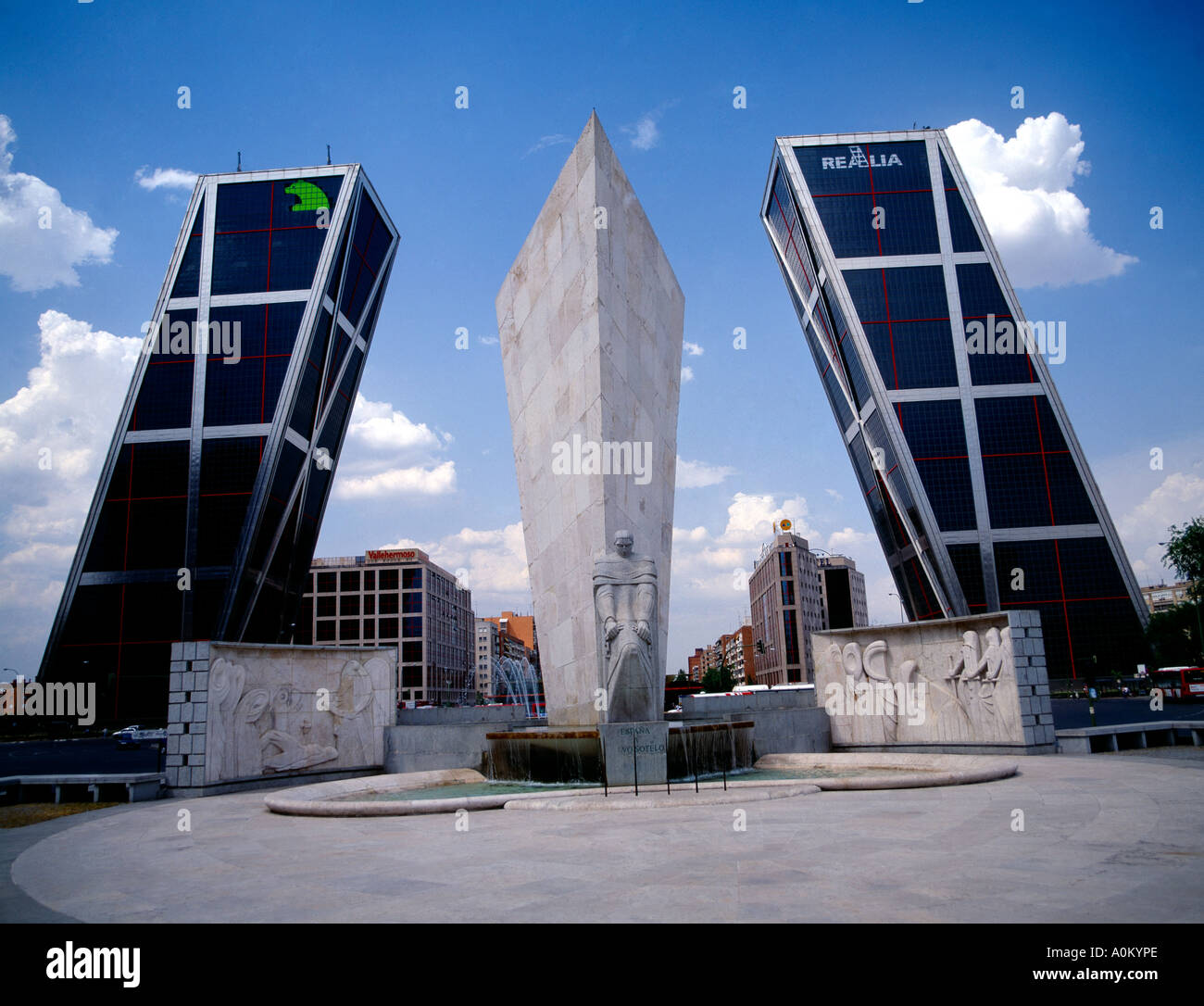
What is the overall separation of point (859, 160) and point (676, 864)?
56.9 m

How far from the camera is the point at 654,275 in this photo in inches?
674

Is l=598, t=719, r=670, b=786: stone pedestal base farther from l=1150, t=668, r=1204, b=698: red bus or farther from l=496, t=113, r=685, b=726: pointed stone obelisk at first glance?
l=1150, t=668, r=1204, b=698: red bus

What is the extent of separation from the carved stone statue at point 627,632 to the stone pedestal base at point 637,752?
0.64m

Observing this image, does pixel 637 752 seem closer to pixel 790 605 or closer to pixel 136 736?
pixel 136 736

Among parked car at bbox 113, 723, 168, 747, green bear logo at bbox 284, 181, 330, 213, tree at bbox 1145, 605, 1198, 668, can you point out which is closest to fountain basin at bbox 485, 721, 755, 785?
parked car at bbox 113, 723, 168, 747

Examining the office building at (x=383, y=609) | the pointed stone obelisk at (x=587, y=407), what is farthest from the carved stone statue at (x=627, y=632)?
the office building at (x=383, y=609)

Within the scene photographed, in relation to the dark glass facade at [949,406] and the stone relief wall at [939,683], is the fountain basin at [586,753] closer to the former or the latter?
the stone relief wall at [939,683]

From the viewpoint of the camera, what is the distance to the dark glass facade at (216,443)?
50188mm

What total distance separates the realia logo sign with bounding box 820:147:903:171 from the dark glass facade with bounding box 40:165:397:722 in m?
30.5

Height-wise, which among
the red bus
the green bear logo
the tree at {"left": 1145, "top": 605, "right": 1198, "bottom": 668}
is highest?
the green bear logo

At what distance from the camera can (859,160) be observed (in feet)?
178

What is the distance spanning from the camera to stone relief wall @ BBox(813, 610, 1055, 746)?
13.6 m
